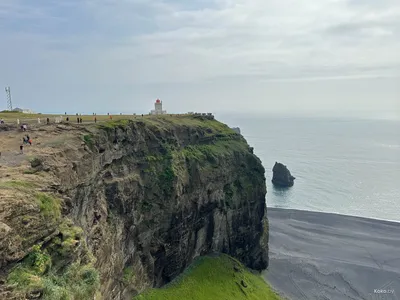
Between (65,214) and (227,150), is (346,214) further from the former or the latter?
(65,214)

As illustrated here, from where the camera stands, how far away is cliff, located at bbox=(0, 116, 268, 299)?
59.9ft

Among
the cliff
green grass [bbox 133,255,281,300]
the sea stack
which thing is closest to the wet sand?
green grass [bbox 133,255,281,300]

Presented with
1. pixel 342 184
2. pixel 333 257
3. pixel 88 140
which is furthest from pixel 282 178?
pixel 88 140

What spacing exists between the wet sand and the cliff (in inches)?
272

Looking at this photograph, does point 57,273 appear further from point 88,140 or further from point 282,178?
point 282,178

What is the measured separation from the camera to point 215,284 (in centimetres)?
4709

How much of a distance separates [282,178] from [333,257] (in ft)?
202

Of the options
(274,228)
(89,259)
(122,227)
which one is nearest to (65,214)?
(89,259)

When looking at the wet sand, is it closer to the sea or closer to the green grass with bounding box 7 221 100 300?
the sea

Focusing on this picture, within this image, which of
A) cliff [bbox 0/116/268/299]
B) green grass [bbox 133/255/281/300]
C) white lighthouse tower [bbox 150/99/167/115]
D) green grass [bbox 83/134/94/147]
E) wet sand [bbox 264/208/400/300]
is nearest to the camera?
cliff [bbox 0/116/268/299]

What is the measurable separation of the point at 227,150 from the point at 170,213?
20569 mm

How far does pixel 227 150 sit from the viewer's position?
59906mm

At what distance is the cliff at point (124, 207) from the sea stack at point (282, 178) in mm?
64322

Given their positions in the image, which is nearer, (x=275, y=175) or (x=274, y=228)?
(x=274, y=228)
